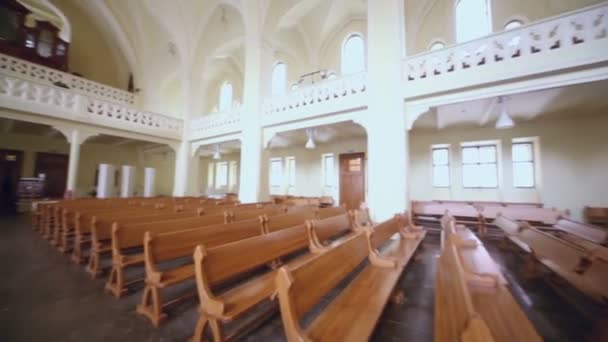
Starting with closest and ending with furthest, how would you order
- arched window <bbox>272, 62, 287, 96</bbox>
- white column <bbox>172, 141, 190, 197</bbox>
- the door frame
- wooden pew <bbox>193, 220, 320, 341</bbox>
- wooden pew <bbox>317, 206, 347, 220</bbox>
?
1. wooden pew <bbox>193, 220, 320, 341</bbox>
2. wooden pew <bbox>317, 206, 347, 220</bbox>
3. the door frame
4. white column <bbox>172, 141, 190, 197</bbox>
5. arched window <bbox>272, 62, 287, 96</bbox>

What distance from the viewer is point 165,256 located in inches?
78.5

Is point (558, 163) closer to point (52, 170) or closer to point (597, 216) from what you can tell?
point (597, 216)

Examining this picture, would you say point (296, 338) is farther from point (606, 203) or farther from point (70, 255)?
point (606, 203)

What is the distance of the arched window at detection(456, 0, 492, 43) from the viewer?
270 inches

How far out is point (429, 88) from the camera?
4.58 m

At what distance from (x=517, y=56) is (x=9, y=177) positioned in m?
16.8

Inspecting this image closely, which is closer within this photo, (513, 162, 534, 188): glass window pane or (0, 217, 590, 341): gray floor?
(0, 217, 590, 341): gray floor

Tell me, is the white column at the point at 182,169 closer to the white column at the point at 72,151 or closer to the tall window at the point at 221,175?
the white column at the point at 72,151

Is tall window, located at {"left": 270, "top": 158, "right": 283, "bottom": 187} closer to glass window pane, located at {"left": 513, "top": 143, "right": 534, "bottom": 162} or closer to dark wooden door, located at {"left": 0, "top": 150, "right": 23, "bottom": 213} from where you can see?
glass window pane, located at {"left": 513, "top": 143, "right": 534, "bottom": 162}

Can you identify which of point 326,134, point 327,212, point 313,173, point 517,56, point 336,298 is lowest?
point 336,298

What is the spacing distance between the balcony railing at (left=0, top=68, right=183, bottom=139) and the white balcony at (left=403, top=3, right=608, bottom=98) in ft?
29.9

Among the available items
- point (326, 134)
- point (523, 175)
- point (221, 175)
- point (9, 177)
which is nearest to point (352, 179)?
point (326, 134)

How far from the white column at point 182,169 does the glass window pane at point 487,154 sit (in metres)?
10.9

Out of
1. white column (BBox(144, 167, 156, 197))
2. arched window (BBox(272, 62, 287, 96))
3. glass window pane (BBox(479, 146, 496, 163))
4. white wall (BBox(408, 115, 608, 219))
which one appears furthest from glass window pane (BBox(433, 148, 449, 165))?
white column (BBox(144, 167, 156, 197))
